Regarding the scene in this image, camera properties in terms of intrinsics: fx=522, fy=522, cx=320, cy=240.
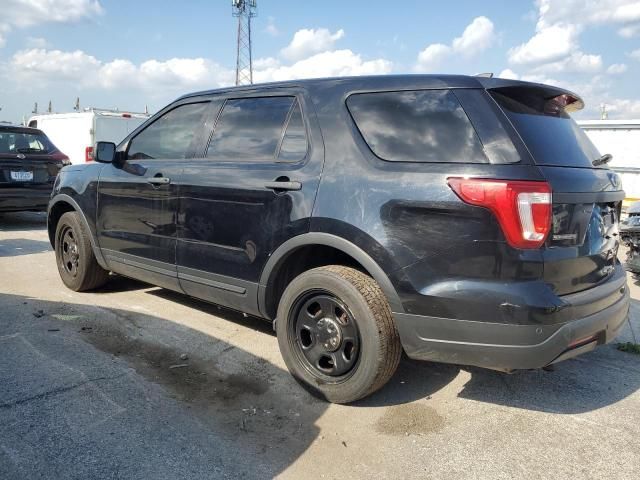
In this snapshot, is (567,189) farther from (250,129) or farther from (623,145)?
(623,145)

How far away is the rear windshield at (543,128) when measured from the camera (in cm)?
267

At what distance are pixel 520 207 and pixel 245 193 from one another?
1.73 metres

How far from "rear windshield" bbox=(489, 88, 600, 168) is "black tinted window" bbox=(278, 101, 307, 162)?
1.17 m

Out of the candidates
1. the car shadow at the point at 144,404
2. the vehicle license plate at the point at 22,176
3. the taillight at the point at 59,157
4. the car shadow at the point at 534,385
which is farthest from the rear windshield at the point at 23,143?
the car shadow at the point at 534,385

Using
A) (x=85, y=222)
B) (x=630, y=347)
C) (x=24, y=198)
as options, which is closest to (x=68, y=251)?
(x=85, y=222)

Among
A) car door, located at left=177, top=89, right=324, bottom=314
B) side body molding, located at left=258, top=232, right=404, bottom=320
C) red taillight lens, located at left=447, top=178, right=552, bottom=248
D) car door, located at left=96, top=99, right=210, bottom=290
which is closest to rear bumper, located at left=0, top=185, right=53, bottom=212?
car door, located at left=96, top=99, right=210, bottom=290

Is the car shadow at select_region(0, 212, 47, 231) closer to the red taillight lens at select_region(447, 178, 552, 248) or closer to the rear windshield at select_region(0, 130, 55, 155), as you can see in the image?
the rear windshield at select_region(0, 130, 55, 155)

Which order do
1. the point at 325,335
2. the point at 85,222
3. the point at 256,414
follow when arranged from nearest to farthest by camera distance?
the point at 256,414
the point at 325,335
the point at 85,222

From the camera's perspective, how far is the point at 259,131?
3596 mm

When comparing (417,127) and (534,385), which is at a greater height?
(417,127)

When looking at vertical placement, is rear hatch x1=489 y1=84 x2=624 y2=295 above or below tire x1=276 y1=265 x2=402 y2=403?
above

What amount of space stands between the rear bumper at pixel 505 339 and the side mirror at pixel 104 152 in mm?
2971

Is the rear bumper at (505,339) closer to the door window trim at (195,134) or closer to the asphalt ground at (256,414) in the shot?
the asphalt ground at (256,414)

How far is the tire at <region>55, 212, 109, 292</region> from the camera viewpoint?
4.84m
